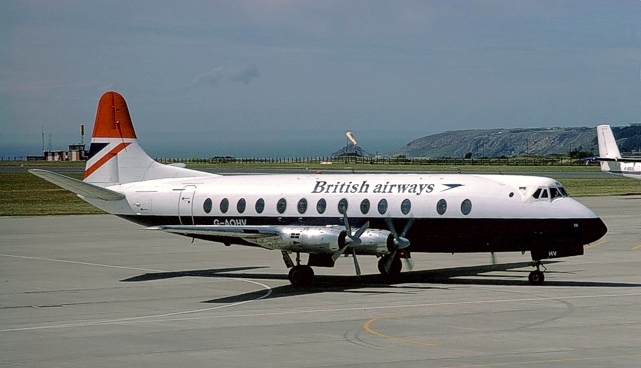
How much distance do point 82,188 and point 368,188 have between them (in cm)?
936

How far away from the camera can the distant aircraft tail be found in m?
35.5

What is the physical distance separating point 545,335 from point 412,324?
306 cm

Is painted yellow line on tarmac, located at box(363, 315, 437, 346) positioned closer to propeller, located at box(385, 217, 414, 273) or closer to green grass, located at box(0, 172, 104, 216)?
propeller, located at box(385, 217, 414, 273)

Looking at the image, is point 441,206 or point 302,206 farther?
point 302,206

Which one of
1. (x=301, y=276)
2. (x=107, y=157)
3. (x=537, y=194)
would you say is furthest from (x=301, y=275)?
(x=107, y=157)

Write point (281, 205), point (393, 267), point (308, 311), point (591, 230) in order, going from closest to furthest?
point (308, 311)
point (591, 230)
point (393, 267)
point (281, 205)

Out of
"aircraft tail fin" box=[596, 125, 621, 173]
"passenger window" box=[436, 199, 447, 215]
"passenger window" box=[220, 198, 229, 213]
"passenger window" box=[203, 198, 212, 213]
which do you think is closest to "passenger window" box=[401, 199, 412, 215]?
"passenger window" box=[436, 199, 447, 215]

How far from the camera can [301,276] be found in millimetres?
30156

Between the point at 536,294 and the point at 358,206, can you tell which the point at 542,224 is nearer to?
the point at 536,294

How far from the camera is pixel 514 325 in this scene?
2262 cm

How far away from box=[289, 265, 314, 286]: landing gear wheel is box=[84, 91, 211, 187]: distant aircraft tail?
6692 millimetres

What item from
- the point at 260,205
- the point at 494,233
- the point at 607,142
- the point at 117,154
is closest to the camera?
the point at 494,233

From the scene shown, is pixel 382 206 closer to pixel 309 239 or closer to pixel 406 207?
pixel 406 207

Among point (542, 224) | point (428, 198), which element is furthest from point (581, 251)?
point (428, 198)
